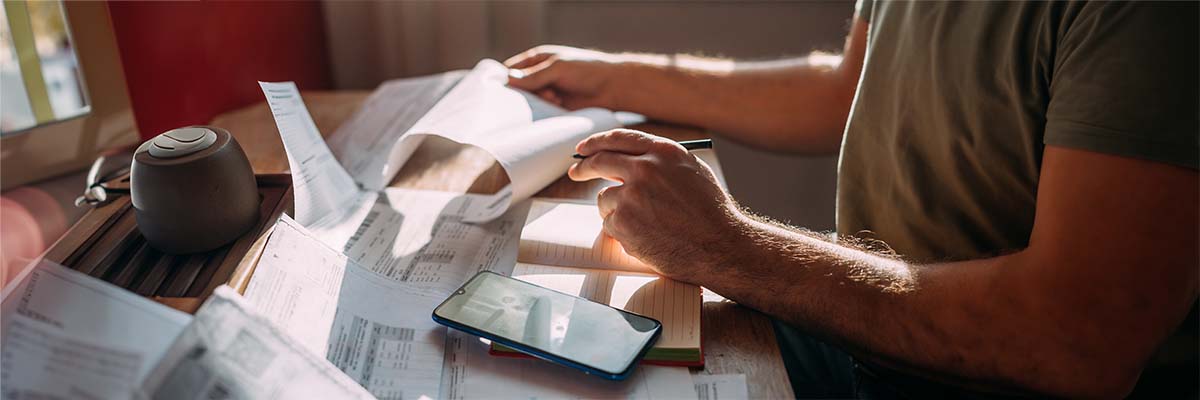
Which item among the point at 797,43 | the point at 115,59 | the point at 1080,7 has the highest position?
the point at 1080,7

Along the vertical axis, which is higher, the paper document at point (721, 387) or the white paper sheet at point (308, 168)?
the white paper sheet at point (308, 168)

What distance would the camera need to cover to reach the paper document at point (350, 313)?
1.76ft

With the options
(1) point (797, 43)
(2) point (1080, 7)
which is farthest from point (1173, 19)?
(1) point (797, 43)

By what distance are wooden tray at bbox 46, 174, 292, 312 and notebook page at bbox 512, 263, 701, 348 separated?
22cm

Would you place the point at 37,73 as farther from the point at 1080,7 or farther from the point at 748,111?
the point at 1080,7

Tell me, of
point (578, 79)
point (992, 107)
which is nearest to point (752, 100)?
point (578, 79)

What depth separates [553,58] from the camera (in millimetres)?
1065

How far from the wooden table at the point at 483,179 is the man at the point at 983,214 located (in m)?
0.03

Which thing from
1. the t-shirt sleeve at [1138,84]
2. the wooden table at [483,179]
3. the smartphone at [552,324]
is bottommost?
the wooden table at [483,179]

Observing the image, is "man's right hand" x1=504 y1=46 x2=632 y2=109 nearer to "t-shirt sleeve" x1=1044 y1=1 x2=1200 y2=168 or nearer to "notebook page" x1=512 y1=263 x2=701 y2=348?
"notebook page" x1=512 y1=263 x2=701 y2=348

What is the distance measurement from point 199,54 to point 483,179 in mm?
446

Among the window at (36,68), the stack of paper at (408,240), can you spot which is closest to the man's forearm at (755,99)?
the stack of paper at (408,240)

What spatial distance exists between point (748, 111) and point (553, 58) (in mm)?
275

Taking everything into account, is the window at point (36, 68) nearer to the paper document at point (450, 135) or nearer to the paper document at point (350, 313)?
the paper document at point (450, 135)
